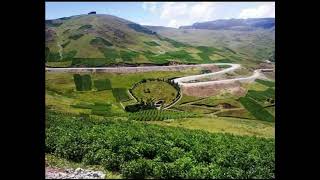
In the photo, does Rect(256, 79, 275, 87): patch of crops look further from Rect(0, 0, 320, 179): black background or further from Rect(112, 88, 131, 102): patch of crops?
Rect(0, 0, 320, 179): black background

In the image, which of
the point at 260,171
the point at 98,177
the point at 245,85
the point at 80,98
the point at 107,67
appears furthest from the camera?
the point at 107,67

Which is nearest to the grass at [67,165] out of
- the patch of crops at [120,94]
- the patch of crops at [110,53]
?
the patch of crops at [120,94]

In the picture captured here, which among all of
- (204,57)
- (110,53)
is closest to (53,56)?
(110,53)

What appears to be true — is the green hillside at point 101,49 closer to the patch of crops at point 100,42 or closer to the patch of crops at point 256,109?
the patch of crops at point 100,42

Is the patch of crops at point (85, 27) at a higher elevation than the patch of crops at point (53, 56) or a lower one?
higher
